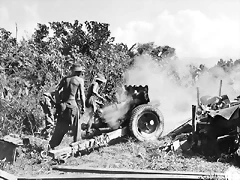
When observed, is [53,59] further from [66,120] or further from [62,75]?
[66,120]

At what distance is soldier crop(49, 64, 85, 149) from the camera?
8.66m

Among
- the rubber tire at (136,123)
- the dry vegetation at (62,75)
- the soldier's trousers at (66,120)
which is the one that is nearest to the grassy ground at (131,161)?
the dry vegetation at (62,75)

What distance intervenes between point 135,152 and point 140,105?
4.77 ft

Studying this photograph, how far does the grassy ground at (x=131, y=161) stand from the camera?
23.7ft


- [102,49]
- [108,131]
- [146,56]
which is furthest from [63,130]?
[146,56]

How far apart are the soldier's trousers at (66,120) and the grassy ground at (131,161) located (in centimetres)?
74

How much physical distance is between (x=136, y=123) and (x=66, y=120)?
1802mm

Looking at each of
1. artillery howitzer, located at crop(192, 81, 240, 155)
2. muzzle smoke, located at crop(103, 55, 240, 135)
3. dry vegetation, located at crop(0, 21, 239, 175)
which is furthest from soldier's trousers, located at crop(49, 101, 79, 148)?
muzzle smoke, located at crop(103, 55, 240, 135)

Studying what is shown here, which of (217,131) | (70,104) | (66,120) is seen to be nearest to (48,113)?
(66,120)

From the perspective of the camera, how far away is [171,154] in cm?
820

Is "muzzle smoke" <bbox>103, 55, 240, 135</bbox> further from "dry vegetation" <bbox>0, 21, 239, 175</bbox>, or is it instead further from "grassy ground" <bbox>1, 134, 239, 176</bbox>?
"grassy ground" <bbox>1, 134, 239, 176</bbox>

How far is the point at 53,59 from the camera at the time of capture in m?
13.3

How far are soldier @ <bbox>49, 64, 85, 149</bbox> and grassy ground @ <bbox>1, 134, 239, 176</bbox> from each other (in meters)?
0.82

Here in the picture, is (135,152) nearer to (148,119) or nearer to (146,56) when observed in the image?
(148,119)
